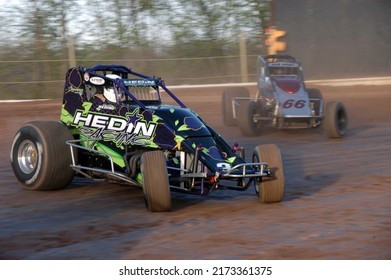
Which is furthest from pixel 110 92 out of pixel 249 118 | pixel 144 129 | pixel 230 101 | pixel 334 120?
pixel 230 101

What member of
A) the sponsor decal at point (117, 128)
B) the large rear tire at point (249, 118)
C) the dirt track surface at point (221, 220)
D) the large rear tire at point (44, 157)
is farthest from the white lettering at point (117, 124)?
the large rear tire at point (249, 118)

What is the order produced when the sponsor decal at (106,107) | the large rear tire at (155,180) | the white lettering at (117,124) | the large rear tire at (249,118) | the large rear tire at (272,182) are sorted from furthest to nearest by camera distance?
the large rear tire at (249,118) → the sponsor decal at (106,107) → the white lettering at (117,124) → the large rear tire at (272,182) → the large rear tire at (155,180)

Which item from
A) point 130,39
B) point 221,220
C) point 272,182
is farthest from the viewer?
point 130,39

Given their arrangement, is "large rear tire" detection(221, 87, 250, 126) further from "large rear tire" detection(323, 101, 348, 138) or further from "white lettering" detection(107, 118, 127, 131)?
"white lettering" detection(107, 118, 127, 131)

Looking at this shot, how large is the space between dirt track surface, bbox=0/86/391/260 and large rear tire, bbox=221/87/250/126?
4.04 m

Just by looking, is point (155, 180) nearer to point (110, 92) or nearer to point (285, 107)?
point (110, 92)

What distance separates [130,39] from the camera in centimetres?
2922

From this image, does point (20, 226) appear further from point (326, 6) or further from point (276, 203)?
point (326, 6)

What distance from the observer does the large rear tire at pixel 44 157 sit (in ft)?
30.3

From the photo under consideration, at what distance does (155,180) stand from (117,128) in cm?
157

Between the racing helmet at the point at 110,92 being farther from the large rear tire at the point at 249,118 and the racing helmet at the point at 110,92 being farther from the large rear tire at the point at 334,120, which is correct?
the large rear tire at the point at 334,120

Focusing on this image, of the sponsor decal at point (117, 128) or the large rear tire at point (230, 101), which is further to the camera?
the large rear tire at point (230, 101)

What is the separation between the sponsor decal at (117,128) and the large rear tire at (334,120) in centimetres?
585

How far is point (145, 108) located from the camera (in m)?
9.09
